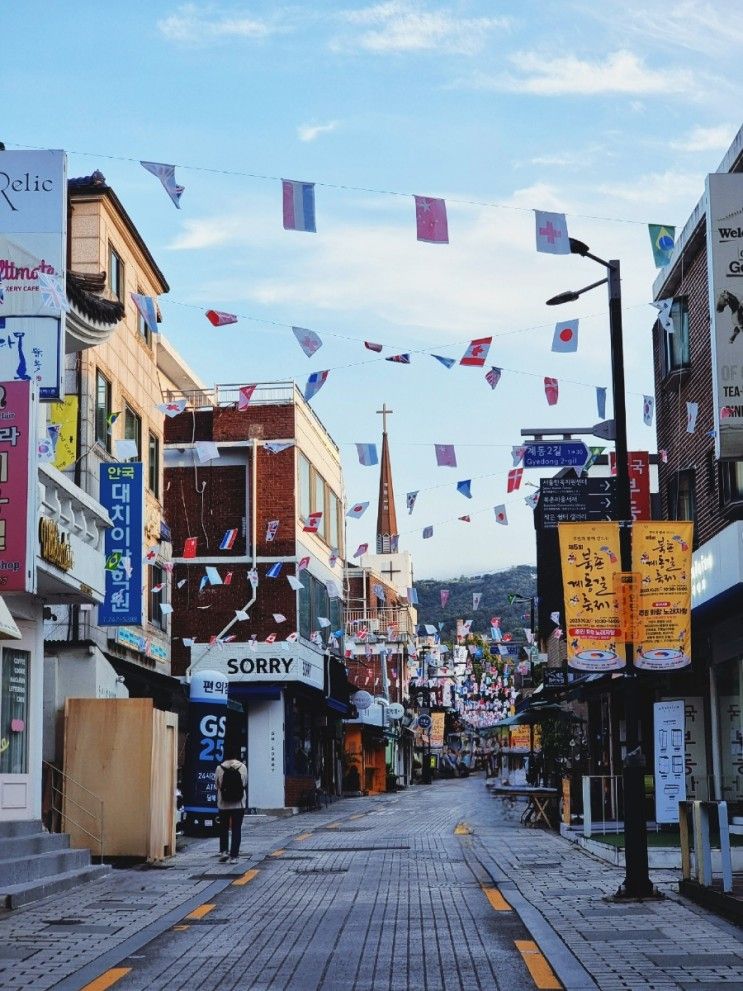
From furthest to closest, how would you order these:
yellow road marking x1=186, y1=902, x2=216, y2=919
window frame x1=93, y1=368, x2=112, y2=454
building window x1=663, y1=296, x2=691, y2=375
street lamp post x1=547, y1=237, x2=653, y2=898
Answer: building window x1=663, y1=296, x2=691, y2=375 < window frame x1=93, y1=368, x2=112, y2=454 < street lamp post x1=547, y1=237, x2=653, y2=898 < yellow road marking x1=186, y1=902, x2=216, y2=919

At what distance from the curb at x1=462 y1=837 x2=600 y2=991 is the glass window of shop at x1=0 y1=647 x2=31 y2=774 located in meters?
6.50

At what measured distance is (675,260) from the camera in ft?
94.4

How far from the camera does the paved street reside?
35.5ft

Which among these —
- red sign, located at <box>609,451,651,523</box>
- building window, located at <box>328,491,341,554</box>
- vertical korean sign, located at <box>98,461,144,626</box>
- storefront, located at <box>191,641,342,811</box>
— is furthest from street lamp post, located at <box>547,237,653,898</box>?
building window, located at <box>328,491,341,554</box>

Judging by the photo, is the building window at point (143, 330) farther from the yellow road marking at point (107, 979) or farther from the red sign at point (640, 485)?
the yellow road marking at point (107, 979)

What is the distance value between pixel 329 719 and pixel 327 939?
41.0 meters

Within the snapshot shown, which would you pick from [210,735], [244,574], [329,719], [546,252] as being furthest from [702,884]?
[329,719]

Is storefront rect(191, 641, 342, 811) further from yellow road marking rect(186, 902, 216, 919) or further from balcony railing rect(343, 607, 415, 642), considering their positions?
balcony railing rect(343, 607, 415, 642)

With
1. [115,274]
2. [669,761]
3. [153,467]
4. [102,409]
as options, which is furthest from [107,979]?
[153,467]

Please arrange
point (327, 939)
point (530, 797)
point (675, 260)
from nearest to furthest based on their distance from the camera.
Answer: point (327, 939) → point (675, 260) → point (530, 797)

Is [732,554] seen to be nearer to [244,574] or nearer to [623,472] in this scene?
[623,472]

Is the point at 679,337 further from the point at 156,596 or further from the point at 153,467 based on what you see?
the point at 156,596

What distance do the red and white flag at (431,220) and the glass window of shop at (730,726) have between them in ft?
38.1

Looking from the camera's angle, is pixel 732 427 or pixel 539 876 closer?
pixel 732 427
